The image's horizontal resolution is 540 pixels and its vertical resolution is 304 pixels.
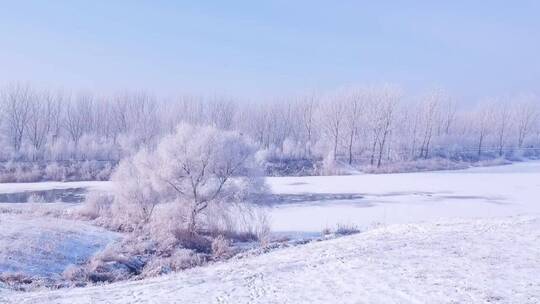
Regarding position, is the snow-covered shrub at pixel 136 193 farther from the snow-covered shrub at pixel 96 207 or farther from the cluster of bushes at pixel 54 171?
the cluster of bushes at pixel 54 171

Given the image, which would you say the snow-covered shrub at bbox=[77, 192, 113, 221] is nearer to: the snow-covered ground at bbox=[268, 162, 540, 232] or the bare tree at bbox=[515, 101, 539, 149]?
the snow-covered ground at bbox=[268, 162, 540, 232]

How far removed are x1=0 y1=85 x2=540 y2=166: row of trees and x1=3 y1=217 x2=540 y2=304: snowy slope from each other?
38146 millimetres

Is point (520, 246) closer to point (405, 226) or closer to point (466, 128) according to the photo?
point (405, 226)

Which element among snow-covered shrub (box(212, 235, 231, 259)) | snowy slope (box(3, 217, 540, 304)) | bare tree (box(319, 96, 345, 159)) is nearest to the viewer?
snowy slope (box(3, 217, 540, 304))

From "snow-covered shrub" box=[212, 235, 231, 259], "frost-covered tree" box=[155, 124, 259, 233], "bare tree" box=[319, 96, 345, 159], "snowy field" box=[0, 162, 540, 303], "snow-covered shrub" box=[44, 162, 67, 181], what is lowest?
"snow-covered shrub" box=[44, 162, 67, 181]

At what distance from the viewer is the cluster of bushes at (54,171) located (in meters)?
44.2

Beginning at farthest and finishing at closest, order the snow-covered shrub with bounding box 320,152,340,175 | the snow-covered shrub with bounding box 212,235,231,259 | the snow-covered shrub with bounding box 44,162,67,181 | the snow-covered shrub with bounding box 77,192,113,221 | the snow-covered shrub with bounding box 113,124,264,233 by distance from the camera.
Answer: the snow-covered shrub with bounding box 320,152,340,175 < the snow-covered shrub with bounding box 44,162,67,181 < the snow-covered shrub with bounding box 77,192,113,221 < the snow-covered shrub with bounding box 113,124,264,233 < the snow-covered shrub with bounding box 212,235,231,259

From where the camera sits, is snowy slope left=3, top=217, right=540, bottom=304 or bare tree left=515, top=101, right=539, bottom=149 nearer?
snowy slope left=3, top=217, right=540, bottom=304

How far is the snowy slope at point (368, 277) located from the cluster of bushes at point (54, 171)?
32.3 m

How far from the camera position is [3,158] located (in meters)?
49.7

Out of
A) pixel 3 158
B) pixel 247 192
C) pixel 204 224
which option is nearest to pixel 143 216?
pixel 204 224

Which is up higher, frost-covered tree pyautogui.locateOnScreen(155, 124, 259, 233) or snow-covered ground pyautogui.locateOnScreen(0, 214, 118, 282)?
frost-covered tree pyautogui.locateOnScreen(155, 124, 259, 233)

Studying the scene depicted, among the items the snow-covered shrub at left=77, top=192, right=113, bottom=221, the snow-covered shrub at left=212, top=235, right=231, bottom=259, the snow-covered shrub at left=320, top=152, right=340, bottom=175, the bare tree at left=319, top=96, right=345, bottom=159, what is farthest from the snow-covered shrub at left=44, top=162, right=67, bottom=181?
the bare tree at left=319, top=96, right=345, bottom=159

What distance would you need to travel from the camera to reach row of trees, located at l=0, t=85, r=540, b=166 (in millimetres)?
58219
